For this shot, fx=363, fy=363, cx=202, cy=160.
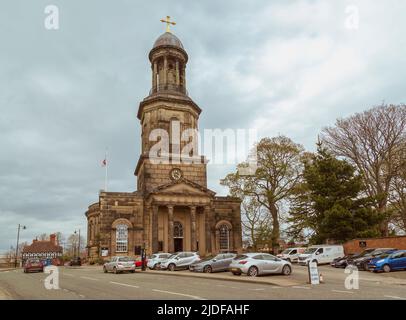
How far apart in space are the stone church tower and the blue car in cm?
2151

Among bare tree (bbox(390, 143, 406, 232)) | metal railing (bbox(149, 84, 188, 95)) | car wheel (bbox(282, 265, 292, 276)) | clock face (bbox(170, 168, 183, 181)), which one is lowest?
car wheel (bbox(282, 265, 292, 276))

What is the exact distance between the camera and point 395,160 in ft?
119

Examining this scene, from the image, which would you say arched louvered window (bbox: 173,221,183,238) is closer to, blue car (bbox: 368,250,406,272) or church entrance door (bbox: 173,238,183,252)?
church entrance door (bbox: 173,238,183,252)

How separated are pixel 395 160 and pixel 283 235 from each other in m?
14.2

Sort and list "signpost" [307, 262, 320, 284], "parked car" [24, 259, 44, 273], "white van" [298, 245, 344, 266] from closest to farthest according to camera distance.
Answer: "signpost" [307, 262, 320, 284]
"white van" [298, 245, 344, 266]
"parked car" [24, 259, 44, 273]

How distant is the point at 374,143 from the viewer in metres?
36.8

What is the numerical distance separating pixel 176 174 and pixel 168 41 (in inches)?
754

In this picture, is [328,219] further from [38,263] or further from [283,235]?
[38,263]

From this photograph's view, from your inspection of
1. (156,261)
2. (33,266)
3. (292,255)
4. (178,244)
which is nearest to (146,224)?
(178,244)

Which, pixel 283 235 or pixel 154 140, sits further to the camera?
pixel 154 140

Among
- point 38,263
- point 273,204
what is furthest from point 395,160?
point 38,263

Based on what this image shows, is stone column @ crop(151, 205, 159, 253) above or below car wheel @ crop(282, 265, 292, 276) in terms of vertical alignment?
above

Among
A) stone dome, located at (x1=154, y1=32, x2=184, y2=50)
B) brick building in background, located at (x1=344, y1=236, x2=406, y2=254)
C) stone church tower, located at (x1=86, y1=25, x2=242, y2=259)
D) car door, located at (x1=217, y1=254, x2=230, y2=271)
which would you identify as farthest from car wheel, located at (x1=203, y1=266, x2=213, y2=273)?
stone dome, located at (x1=154, y1=32, x2=184, y2=50)

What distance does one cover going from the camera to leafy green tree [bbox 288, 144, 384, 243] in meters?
32.5
